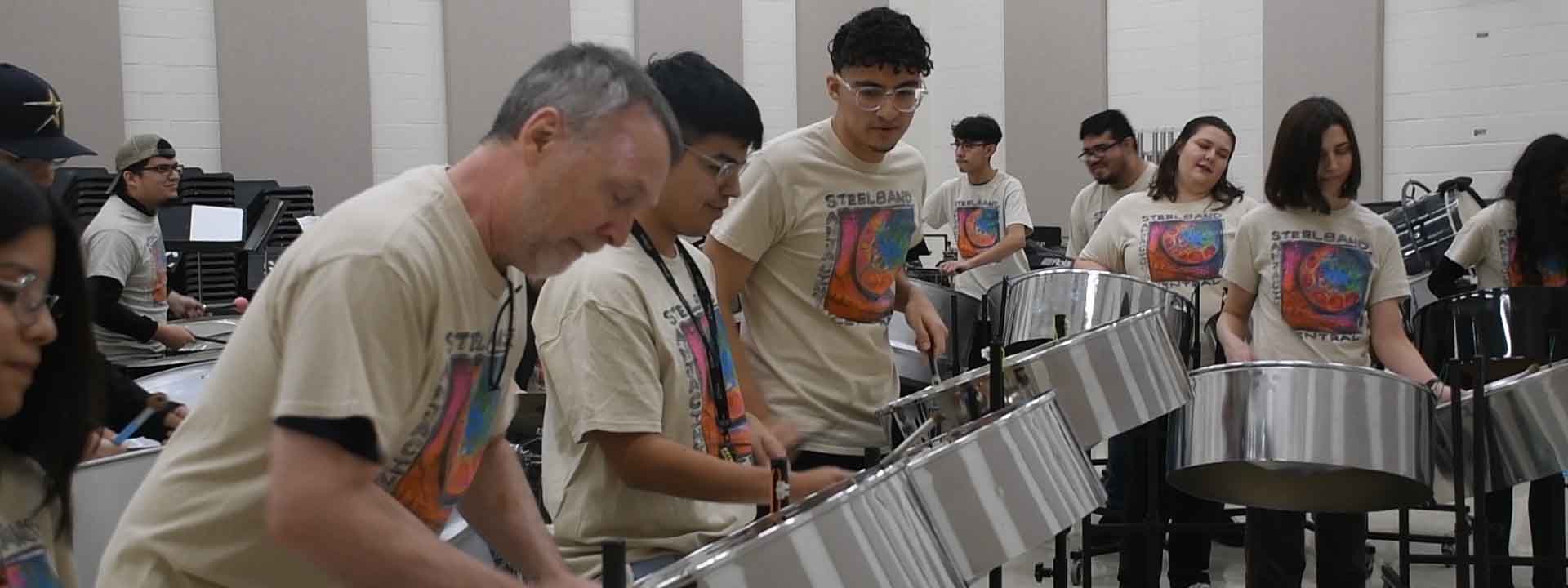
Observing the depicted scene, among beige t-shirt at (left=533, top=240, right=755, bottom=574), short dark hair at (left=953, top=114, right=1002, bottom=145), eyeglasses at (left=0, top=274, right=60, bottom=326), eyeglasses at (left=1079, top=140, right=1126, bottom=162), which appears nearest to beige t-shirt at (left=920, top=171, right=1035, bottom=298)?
short dark hair at (left=953, top=114, right=1002, bottom=145)

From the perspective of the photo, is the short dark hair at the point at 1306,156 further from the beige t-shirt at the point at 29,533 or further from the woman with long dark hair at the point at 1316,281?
the beige t-shirt at the point at 29,533

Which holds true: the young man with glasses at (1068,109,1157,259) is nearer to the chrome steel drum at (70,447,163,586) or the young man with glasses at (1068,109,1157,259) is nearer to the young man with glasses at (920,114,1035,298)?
the young man with glasses at (920,114,1035,298)

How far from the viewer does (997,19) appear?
6910 millimetres

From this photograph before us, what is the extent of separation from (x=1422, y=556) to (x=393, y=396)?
2665 millimetres

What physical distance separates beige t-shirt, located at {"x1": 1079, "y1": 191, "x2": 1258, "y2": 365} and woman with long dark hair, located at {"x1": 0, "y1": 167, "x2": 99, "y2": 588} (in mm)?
2304

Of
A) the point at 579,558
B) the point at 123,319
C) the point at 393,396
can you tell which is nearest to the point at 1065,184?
the point at 123,319

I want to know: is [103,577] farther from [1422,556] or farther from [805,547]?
[1422,556]

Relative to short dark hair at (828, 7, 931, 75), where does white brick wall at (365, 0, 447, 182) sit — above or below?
above

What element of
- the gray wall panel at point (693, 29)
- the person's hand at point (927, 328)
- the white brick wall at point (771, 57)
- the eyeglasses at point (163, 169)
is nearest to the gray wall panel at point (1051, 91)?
the white brick wall at point (771, 57)

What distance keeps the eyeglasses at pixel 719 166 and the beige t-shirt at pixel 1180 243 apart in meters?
1.78

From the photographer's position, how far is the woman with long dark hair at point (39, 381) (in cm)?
94

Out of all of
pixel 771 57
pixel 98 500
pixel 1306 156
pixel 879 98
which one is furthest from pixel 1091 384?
pixel 771 57

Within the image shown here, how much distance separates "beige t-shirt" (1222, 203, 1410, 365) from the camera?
93.9 inches

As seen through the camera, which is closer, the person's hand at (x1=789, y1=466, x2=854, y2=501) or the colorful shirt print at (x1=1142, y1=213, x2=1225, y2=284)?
the person's hand at (x1=789, y1=466, x2=854, y2=501)
